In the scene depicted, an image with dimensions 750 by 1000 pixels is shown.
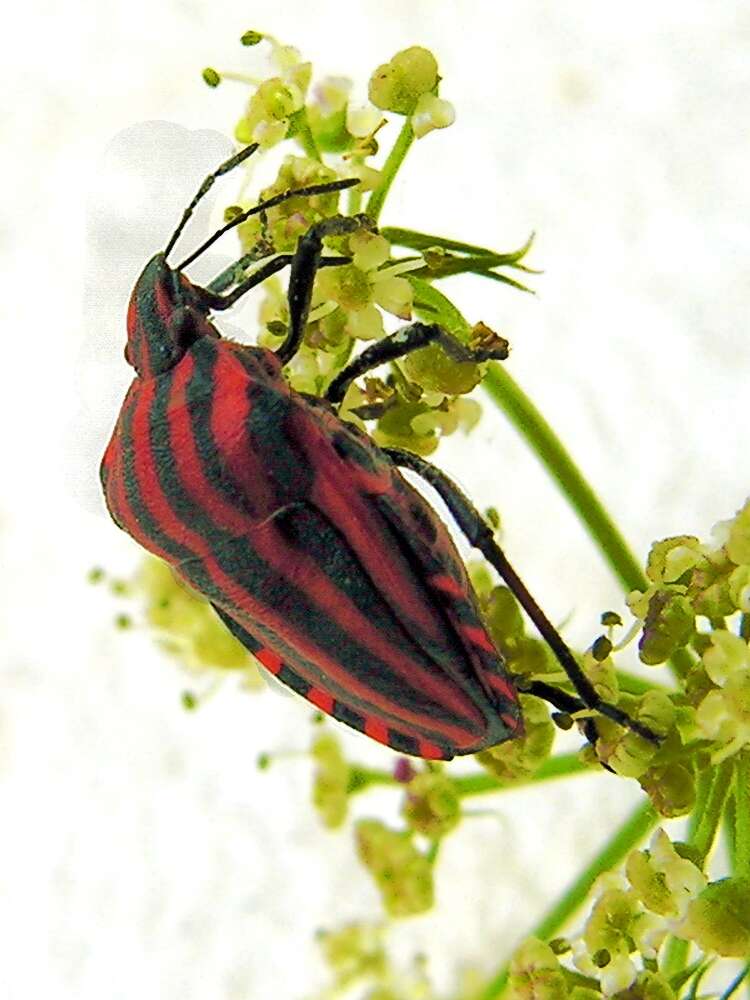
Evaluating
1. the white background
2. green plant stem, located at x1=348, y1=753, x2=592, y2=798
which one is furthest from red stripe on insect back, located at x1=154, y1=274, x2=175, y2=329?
the white background

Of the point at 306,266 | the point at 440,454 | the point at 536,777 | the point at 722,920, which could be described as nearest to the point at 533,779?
the point at 536,777

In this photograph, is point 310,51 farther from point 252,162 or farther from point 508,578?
point 508,578

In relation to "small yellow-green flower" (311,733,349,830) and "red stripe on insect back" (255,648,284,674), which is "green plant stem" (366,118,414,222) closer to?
"red stripe on insect back" (255,648,284,674)

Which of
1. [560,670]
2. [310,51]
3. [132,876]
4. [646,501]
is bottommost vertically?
[132,876]

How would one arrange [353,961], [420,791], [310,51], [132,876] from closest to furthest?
[420,791]
[353,961]
[132,876]
[310,51]

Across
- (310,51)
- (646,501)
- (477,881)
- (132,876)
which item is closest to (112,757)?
(132,876)

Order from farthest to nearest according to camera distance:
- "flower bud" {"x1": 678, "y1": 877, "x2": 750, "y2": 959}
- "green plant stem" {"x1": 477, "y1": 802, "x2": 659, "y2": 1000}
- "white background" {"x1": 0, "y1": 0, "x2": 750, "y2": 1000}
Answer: "white background" {"x1": 0, "y1": 0, "x2": 750, "y2": 1000}, "green plant stem" {"x1": 477, "y1": 802, "x2": 659, "y2": 1000}, "flower bud" {"x1": 678, "y1": 877, "x2": 750, "y2": 959}
